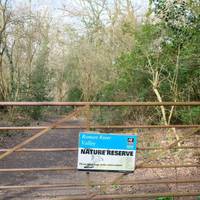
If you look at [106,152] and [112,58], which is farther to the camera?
[112,58]

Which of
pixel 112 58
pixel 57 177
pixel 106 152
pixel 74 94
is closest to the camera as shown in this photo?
pixel 106 152

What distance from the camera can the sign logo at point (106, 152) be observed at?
4.91 meters

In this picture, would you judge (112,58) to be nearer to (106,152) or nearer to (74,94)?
(74,94)

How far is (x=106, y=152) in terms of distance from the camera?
495 centimetres

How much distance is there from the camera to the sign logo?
4910 millimetres

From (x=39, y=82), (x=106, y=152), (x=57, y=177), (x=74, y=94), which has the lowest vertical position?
(x=57, y=177)

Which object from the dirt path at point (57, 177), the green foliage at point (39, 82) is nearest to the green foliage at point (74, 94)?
the green foliage at point (39, 82)

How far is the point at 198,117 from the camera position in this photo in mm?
10570

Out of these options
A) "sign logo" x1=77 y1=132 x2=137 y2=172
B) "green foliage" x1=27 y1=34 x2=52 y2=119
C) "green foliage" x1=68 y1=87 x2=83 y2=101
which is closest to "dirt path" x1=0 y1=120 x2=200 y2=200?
"sign logo" x1=77 y1=132 x2=137 y2=172

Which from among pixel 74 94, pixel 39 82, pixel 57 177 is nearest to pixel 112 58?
pixel 39 82

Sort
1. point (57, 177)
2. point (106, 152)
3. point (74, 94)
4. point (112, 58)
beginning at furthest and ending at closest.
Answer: point (74, 94), point (112, 58), point (57, 177), point (106, 152)

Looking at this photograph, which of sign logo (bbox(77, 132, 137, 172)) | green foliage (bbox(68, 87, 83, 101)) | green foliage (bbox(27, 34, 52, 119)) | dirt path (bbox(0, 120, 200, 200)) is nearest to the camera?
sign logo (bbox(77, 132, 137, 172))

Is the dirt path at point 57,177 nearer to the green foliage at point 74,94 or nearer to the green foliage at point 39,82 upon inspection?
the green foliage at point 39,82

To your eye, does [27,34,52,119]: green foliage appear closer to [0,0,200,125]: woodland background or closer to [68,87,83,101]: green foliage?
[0,0,200,125]: woodland background
